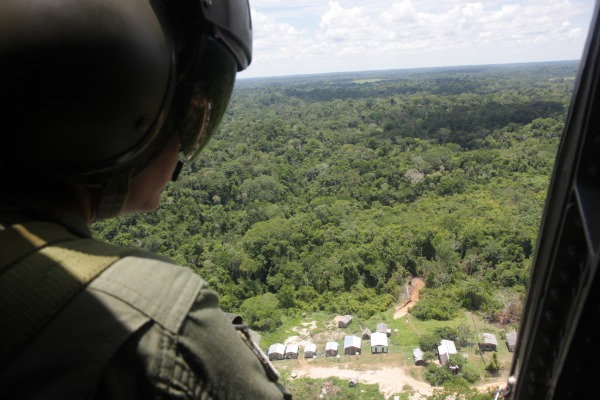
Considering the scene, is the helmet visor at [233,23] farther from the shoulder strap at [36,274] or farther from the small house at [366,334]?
the small house at [366,334]

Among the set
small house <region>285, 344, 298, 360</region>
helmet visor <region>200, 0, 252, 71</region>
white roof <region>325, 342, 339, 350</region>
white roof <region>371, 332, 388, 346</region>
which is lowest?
small house <region>285, 344, 298, 360</region>

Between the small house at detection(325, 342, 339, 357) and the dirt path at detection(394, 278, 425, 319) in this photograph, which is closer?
the small house at detection(325, 342, 339, 357)

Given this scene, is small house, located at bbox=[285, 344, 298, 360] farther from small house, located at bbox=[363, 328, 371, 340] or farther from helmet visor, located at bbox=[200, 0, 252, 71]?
helmet visor, located at bbox=[200, 0, 252, 71]

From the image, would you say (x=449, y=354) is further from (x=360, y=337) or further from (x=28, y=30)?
(x=28, y=30)

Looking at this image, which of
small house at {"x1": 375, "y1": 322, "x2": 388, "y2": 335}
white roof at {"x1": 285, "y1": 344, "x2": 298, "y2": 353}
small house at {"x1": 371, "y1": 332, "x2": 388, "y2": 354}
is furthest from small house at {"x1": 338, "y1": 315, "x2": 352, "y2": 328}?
white roof at {"x1": 285, "y1": 344, "x2": 298, "y2": 353}

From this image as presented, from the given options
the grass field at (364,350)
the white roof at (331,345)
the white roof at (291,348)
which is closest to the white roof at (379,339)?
the grass field at (364,350)

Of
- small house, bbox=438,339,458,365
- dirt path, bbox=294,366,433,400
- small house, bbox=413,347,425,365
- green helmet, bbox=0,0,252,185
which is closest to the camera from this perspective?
green helmet, bbox=0,0,252,185
